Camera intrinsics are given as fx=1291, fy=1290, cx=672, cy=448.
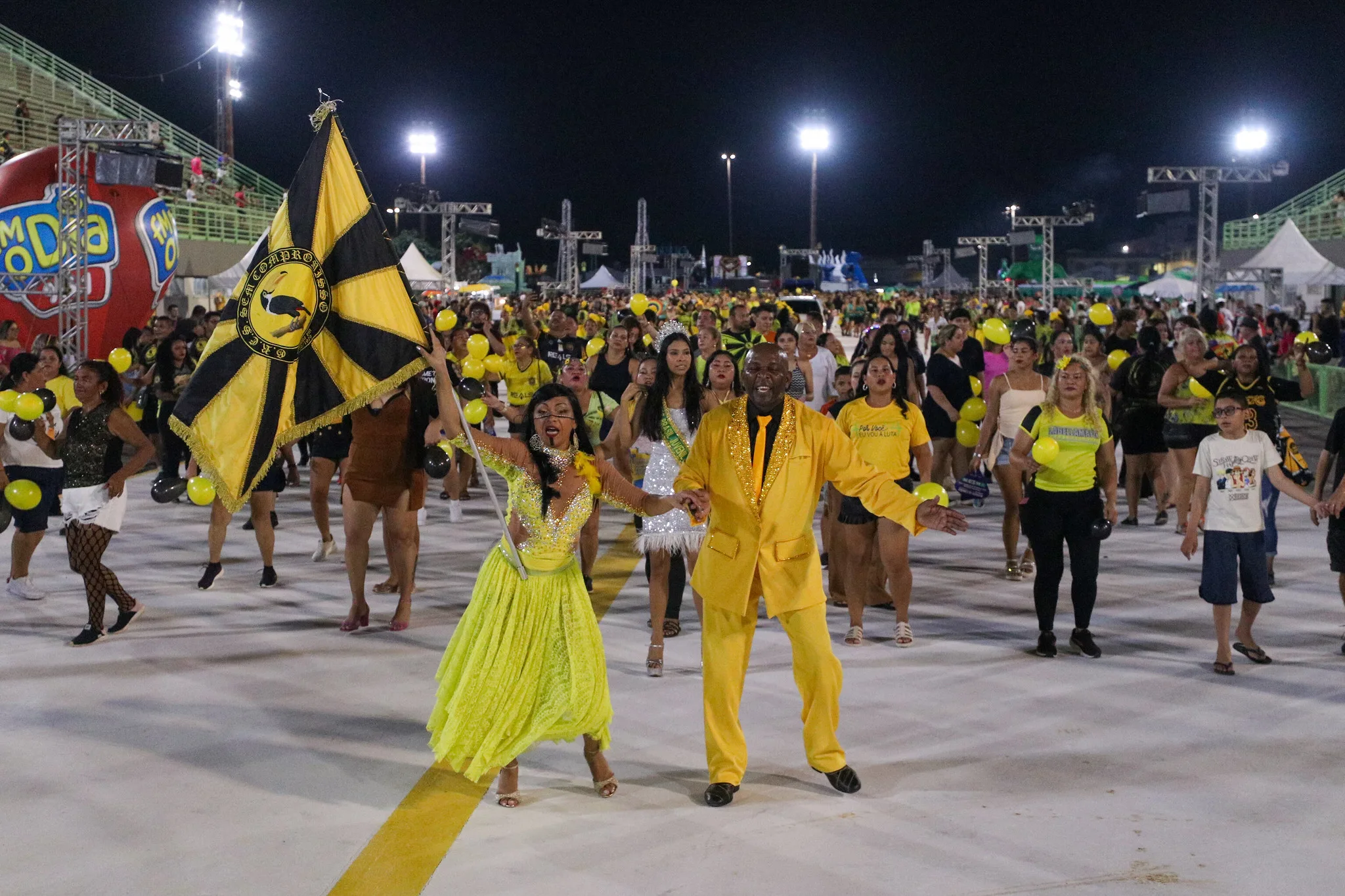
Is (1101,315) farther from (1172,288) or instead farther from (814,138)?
(814,138)

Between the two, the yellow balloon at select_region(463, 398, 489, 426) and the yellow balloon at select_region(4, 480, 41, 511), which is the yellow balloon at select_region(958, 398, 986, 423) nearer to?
the yellow balloon at select_region(463, 398, 489, 426)

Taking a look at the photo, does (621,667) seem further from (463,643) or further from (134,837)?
(134,837)

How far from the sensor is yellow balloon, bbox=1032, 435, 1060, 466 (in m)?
7.20

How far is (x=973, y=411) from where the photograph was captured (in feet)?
34.2

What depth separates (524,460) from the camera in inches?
211

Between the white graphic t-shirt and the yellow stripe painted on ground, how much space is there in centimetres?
421

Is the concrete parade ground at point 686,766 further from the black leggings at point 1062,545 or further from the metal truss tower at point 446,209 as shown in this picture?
the metal truss tower at point 446,209

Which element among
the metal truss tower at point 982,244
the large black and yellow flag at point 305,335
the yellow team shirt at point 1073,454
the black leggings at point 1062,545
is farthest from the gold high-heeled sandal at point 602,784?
the metal truss tower at point 982,244

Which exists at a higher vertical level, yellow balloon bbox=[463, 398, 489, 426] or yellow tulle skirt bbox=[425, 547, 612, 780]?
yellow balloon bbox=[463, 398, 489, 426]

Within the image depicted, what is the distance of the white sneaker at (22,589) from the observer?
28.8ft

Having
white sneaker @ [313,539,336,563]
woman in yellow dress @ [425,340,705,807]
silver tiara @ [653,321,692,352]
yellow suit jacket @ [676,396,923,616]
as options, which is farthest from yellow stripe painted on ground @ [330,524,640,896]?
white sneaker @ [313,539,336,563]

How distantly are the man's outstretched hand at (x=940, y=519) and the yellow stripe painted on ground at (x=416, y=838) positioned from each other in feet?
6.92

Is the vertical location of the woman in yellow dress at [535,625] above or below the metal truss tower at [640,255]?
below

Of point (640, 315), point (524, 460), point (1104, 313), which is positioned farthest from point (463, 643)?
point (640, 315)
